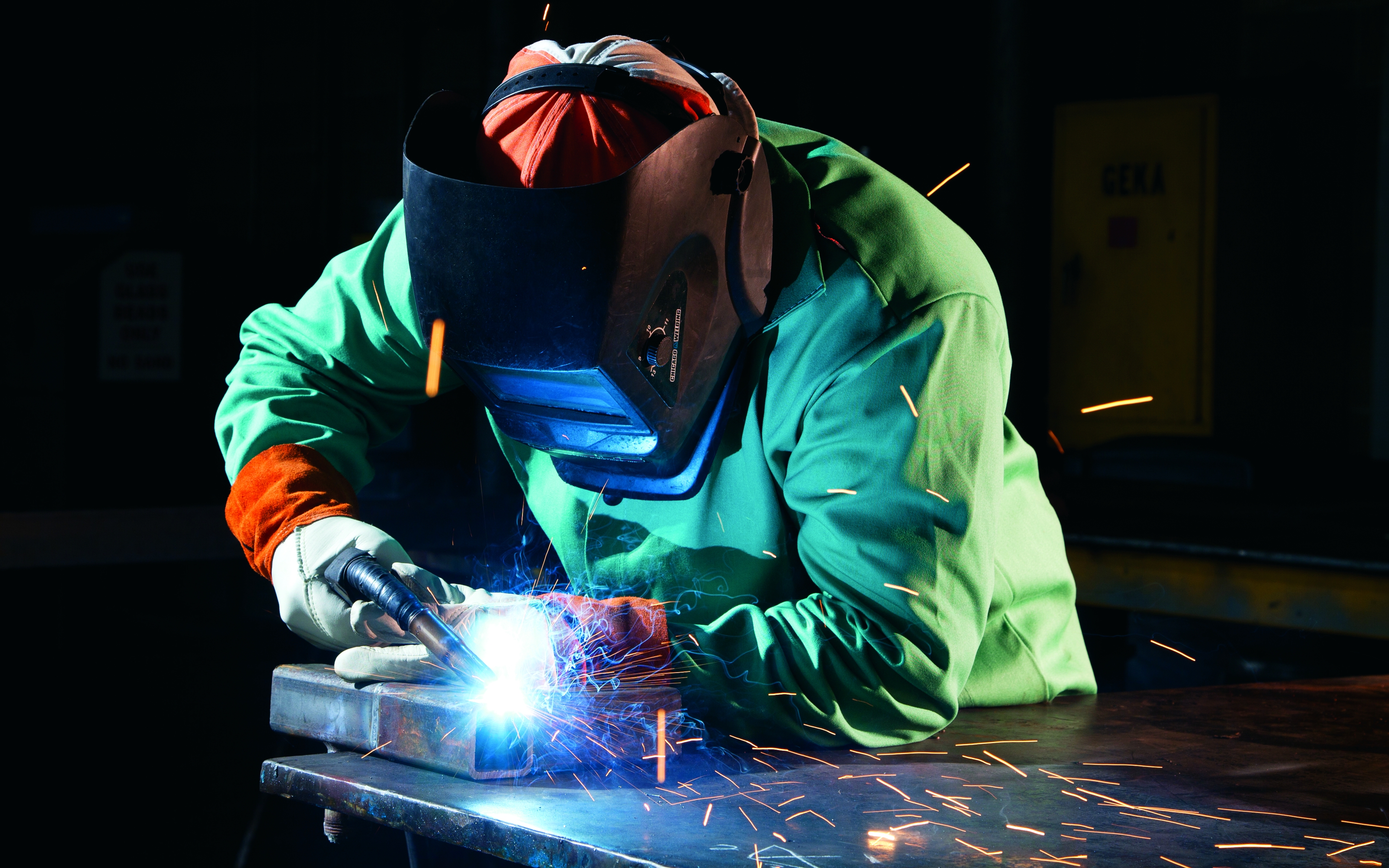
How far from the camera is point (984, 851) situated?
3.34ft

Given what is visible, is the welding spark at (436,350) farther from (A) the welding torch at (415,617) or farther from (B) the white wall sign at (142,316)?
(B) the white wall sign at (142,316)

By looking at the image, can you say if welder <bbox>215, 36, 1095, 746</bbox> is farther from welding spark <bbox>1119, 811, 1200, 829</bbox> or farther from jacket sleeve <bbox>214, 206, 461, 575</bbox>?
welding spark <bbox>1119, 811, 1200, 829</bbox>

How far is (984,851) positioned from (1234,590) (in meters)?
1.90

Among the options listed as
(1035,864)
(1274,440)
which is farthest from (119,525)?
(1274,440)

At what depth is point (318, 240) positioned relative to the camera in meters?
7.35

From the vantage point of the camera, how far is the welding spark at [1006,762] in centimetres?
125

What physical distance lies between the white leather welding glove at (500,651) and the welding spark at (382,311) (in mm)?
491

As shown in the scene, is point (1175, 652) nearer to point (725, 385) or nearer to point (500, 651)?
point (725, 385)

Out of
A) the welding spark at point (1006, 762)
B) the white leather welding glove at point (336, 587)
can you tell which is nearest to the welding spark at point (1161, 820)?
the welding spark at point (1006, 762)

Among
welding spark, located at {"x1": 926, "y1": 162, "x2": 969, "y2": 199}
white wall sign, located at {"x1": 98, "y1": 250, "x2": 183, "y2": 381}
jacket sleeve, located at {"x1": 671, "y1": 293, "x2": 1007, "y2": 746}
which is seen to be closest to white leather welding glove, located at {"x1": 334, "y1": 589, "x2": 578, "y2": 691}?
jacket sleeve, located at {"x1": 671, "y1": 293, "x2": 1007, "y2": 746}

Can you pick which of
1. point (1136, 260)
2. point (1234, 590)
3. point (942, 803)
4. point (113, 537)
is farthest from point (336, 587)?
point (1136, 260)

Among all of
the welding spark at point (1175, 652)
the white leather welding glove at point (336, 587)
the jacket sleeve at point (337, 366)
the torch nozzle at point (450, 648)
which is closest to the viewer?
the torch nozzle at point (450, 648)

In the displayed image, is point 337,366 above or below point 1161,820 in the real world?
above

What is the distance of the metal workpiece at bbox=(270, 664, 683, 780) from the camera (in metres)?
1.16
